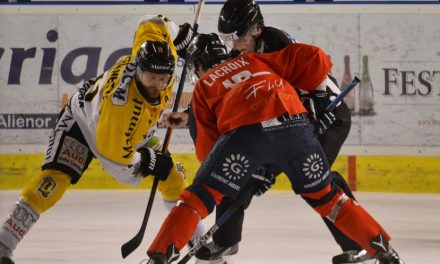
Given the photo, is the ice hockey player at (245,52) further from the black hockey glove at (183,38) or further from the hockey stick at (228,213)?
the black hockey glove at (183,38)

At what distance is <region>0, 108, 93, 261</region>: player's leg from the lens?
427 centimetres

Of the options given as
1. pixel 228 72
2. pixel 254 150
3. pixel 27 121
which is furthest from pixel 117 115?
pixel 27 121

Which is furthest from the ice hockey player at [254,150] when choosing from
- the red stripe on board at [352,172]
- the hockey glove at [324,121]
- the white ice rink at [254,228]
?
the red stripe on board at [352,172]

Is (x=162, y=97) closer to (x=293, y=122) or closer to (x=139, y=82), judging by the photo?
(x=139, y=82)

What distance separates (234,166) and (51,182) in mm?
914

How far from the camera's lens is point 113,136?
166 inches

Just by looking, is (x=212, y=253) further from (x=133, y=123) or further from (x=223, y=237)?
(x=133, y=123)

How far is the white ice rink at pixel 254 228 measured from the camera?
15.8 ft

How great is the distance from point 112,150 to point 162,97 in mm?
287

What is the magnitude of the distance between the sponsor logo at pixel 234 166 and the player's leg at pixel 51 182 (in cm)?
89

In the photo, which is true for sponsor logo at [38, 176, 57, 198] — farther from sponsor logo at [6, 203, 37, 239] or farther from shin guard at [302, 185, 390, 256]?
shin guard at [302, 185, 390, 256]

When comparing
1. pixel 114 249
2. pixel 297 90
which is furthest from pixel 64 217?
pixel 297 90

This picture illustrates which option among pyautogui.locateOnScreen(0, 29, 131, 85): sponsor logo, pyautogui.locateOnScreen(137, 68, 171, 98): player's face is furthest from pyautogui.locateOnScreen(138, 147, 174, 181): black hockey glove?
pyautogui.locateOnScreen(0, 29, 131, 85): sponsor logo

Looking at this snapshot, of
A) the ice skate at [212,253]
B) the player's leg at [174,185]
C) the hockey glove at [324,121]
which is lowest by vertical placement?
the ice skate at [212,253]
